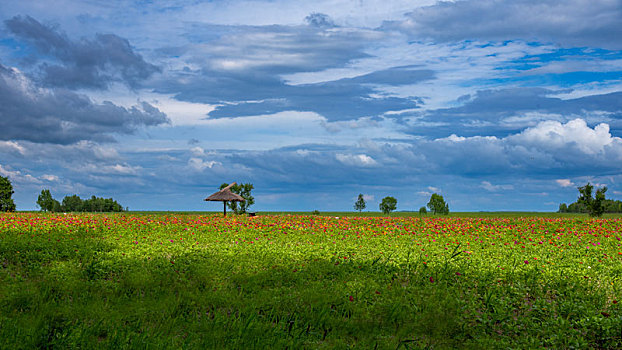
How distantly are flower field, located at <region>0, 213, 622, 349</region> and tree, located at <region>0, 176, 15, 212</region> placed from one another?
2941cm

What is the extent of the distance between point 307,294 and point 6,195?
137 ft

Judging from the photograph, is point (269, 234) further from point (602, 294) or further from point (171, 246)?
point (602, 294)

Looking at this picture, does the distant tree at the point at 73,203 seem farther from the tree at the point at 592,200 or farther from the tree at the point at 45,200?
the tree at the point at 592,200

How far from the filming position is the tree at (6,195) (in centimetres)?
4050

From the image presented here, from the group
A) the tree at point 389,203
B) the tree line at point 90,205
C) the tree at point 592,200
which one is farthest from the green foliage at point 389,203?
the tree line at point 90,205

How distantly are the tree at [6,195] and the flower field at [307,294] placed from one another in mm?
29409

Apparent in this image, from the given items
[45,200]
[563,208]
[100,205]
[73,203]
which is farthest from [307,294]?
[563,208]

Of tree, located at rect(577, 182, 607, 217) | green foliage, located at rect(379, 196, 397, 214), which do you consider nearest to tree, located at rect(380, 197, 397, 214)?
green foliage, located at rect(379, 196, 397, 214)

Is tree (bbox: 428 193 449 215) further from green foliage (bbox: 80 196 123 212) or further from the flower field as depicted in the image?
green foliage (bbox: 80 196 123 212)

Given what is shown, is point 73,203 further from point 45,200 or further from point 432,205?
point 432,205

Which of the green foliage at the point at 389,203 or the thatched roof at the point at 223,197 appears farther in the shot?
the green foliage at the point at 389,203

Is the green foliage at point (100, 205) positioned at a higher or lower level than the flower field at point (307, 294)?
higher

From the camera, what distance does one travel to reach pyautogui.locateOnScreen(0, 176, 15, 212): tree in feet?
133

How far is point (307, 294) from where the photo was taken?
375 inches
